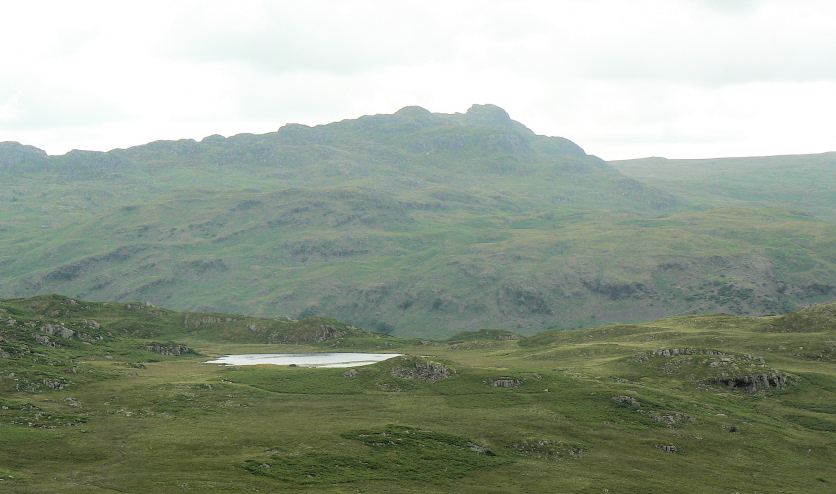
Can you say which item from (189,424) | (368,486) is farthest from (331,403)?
(368,486)

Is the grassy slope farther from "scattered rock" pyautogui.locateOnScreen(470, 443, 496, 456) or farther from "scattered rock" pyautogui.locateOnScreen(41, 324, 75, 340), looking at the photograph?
"scattered rock" pyautogui.locateOnScreen(41, 324, 75, 340)

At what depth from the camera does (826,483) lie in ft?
335

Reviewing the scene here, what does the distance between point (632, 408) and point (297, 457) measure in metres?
62.7

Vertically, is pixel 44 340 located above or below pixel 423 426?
above

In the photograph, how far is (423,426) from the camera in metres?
112

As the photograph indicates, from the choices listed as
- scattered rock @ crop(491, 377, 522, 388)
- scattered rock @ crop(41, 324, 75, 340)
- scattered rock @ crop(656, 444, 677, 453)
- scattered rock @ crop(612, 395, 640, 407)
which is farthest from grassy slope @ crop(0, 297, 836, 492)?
scattered rock @ crop(41, 324, 75, 340)

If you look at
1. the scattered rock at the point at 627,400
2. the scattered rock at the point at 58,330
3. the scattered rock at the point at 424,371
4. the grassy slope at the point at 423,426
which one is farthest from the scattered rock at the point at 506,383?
the scattered rock at the point at 58,330

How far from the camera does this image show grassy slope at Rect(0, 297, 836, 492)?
88.4m

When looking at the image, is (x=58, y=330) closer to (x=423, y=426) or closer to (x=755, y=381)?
(x=423, y=426)

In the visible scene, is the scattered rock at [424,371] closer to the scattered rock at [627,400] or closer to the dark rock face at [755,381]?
the scattered rock at [627,400]

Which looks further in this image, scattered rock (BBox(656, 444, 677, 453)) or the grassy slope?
scattered rock (BBox(656, 444, 677, 453))

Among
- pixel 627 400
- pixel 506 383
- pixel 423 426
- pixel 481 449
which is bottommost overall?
pixel 481 449

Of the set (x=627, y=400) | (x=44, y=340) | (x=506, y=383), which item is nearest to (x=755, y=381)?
(x=627, y=400)

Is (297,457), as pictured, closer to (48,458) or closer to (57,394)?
(48,458)
